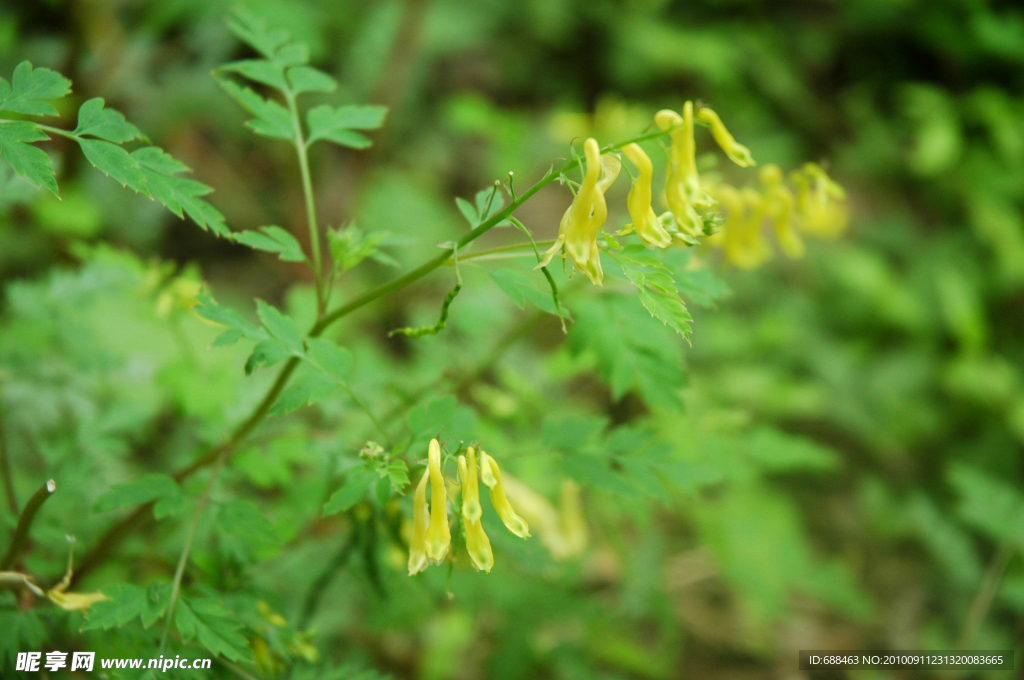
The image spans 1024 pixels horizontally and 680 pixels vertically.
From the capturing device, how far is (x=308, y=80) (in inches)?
58.0

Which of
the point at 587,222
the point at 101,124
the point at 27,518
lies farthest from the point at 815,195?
the point at 27,518

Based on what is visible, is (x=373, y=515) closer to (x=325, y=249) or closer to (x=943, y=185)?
(x=325, y=249)

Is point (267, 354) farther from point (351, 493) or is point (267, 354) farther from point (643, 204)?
point (643, 204)

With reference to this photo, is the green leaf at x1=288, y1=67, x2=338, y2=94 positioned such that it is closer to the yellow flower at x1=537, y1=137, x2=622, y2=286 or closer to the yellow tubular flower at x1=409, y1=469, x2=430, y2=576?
the yellow flower at x1=537, y1=137, x2=622, y2=286

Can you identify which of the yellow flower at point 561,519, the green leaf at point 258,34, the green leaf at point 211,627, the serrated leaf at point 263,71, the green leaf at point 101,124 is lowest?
the yellow flower at point 561,519

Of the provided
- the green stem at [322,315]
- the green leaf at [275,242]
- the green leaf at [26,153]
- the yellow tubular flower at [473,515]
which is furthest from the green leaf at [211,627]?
Result: the green leaf at [26,153]

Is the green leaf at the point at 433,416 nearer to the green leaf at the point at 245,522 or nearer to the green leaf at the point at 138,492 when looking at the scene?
the green leaf at the point at 245,522

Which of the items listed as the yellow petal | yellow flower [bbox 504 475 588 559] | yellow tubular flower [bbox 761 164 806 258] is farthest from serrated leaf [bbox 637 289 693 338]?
yellow flower [bbox 504 475 588 559]

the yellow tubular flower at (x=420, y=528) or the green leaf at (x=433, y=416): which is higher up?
the green leaf at (x=433, y=416)

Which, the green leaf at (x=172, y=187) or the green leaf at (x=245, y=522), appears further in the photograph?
the green leaf at (x=245, y=522)

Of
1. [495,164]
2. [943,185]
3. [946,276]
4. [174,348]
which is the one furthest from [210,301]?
[943,185]

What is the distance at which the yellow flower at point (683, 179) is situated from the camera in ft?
3.30

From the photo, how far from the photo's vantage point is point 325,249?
3992mm

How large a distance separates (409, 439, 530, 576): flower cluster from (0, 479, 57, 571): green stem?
2.25 feet
